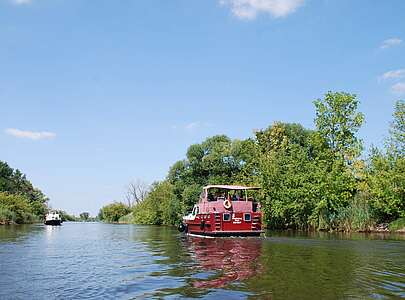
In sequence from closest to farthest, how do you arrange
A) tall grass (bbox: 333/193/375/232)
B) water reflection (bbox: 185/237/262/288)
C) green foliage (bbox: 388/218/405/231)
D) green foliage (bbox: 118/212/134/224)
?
water reflection (bbox: 185/237/262/288) → green foliage (bbox: 388/218/405/231) → tall grass (bbox: 333/193/375/232) → green foliage (bbox: 118/212/134/224)

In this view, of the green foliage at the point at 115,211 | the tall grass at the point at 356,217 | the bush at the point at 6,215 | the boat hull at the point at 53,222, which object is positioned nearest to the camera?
the tall grass at the point at 356,217

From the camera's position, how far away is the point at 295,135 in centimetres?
7794

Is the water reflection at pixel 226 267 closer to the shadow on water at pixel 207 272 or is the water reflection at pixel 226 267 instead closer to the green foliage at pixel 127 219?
the shadow on water at pixel 207 272

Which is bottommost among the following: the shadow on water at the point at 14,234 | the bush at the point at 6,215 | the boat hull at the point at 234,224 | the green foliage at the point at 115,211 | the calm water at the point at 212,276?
the calm water at the point at 212,276

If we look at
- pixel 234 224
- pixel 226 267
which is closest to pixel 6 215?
pixel 234 224

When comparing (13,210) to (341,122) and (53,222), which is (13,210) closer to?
(53,222)

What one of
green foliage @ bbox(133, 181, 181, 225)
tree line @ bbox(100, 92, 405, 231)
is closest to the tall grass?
tree line @ bbox(100, 92, 405, 231)

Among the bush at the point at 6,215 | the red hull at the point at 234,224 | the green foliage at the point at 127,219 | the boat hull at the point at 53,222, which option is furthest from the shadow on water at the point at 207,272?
the green foliage at the point at 127,219

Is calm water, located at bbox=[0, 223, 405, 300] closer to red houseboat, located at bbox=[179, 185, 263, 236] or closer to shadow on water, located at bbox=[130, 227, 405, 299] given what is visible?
shadow on water, located at bbox=[130, 227, 405, 299]

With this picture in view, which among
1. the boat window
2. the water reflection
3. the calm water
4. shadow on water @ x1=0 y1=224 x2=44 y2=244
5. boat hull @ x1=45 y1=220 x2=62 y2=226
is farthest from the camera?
boat hull @ x1=45 y1=220 x2=62 y2=226

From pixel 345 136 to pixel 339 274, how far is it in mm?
40399

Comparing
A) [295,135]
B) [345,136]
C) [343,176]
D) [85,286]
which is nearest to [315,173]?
[343,176]

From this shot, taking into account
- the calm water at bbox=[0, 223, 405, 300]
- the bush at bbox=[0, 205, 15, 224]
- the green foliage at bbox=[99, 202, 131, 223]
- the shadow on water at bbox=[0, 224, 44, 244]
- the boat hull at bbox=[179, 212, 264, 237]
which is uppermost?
the green foliage at bbox=[99, 202, 131, 223]

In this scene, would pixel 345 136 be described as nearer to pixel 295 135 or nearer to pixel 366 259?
pixel 295 135
